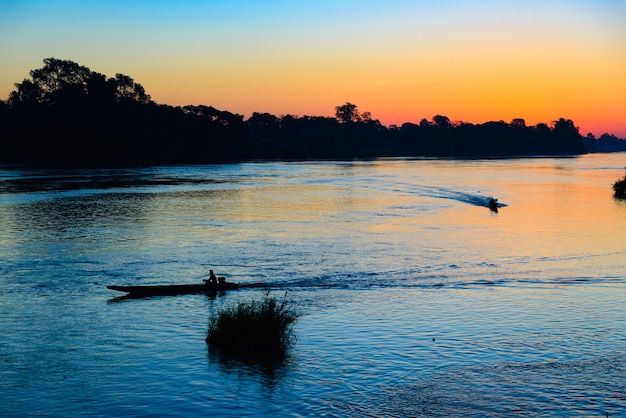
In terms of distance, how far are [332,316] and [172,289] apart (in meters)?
7.06

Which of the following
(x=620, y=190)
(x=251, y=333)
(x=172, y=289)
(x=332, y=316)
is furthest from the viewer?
(x=620, y=190)

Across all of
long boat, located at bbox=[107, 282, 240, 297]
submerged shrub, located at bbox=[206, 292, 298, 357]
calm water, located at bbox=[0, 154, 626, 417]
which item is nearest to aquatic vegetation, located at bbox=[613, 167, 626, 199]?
calm water, located at bbox=[0, 154, 626, 417]

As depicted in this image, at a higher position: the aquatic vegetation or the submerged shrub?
the aquatic vegetation

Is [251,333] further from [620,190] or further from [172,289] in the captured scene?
[620,190]

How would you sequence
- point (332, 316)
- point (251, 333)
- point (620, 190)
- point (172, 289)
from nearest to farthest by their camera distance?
1. point (251, 333)
2. point (332, 316)
3. point (172, 289)
4. point (620, 190)

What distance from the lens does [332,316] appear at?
25328 millimetres

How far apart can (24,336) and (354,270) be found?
16965 mm

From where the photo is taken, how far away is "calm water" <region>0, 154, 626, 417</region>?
17.1 meters

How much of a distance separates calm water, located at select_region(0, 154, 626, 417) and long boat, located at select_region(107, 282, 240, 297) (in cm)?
71

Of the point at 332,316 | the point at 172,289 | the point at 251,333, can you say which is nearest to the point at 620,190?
the point at 332,316

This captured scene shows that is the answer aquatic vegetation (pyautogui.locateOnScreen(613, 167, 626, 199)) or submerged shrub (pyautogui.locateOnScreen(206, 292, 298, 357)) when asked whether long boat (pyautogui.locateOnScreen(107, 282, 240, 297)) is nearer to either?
submerged shrub (pyautogui.locateOnScreen(206, 292, 298, 357))

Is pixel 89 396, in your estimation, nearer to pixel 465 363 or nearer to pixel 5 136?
pixel 465 363

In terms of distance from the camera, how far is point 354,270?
35125mm

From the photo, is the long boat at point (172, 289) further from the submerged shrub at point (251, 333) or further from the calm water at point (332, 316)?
the submerged shrub at point (251, 333)
